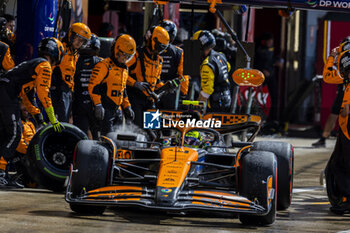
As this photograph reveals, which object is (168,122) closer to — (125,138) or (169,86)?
(125,138)

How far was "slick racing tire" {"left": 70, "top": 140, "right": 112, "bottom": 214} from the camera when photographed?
25.6ft

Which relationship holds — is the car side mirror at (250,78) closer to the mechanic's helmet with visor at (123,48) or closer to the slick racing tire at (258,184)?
the mechanic's helmet with visor at (123,48)

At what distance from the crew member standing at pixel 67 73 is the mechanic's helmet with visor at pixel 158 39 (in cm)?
103

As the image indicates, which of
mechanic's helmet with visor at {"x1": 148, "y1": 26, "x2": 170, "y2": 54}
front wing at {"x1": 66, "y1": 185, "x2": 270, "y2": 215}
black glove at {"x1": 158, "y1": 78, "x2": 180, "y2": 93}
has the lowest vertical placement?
front wing at {"x1": 66, "y1": 185, "x2": 270, "y2": 215}

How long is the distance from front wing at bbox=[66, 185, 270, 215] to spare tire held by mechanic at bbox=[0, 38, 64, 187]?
247 centimetres

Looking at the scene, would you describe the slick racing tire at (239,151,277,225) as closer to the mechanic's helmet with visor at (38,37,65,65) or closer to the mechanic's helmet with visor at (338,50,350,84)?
the mechanic's helmet with visor at (338,50,350,84)

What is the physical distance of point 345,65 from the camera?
900cm

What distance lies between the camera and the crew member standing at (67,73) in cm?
1131

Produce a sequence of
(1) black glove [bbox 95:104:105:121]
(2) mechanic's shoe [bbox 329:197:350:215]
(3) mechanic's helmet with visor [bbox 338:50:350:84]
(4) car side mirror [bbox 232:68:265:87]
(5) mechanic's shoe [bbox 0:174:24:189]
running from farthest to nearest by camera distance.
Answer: (1) black glove [bbox 95:104:105:121], (4) car side mirror [bbox 232:68:265:87], (5) mechanic's shoe [bbox 0:174:24:189], (3) mechanic's helmet with visor [bbox 338:50:350:84], (2) mechanic's shoe [bbox 329:197:350:215]

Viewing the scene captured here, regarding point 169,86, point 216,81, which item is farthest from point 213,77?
point 169,86

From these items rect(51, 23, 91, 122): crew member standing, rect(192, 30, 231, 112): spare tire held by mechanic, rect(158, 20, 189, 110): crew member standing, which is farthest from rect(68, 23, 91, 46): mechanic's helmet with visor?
rect(192, 30, 231, 112): spare tire held by mechanic

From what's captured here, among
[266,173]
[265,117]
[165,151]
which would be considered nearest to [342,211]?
[266,173]

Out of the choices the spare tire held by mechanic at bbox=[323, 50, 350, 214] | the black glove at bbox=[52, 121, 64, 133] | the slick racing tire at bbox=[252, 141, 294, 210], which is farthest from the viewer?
the black glove at bbox=[52, 121, 64, 133]

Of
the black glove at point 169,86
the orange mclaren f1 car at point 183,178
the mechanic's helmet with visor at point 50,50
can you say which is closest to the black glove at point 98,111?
the mechanic's helmet with visor at point 50,50
